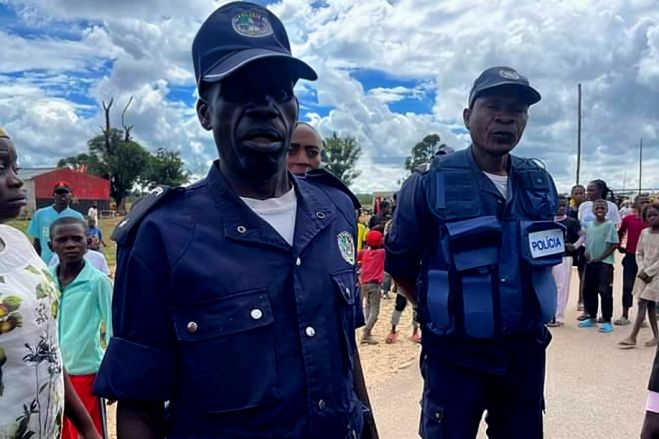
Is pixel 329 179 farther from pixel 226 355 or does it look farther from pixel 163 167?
pixel 163 167

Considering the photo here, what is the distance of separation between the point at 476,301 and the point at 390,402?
255 centimetres

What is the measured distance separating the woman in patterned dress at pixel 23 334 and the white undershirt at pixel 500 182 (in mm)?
1991

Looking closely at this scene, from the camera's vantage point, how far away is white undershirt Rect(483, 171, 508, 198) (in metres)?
2.84

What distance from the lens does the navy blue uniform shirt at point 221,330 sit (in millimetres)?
1318

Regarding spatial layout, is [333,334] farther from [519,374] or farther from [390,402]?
[390,402]

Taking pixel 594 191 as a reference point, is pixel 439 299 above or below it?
below

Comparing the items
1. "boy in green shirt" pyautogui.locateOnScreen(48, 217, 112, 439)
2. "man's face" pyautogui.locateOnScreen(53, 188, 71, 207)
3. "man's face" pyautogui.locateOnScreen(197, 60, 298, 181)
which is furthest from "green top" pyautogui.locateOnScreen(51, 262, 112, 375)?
"man's face" pyautogui.locateOnScreen(53, 188, 71, 207)

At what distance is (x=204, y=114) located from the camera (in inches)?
59.6

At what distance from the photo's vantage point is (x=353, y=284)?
63.3 inches

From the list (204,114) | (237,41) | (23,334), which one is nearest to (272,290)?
(204,114)

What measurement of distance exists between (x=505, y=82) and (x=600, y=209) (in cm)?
533

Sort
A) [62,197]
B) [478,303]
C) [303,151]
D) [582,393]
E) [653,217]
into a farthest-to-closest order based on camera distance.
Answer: [653,217], [62,197], [582,393], [303,151], [478,303]

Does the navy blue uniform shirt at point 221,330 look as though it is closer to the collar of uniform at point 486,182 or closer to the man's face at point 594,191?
the collar of uniform at point 486,182

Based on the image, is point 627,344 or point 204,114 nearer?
point 204,114
